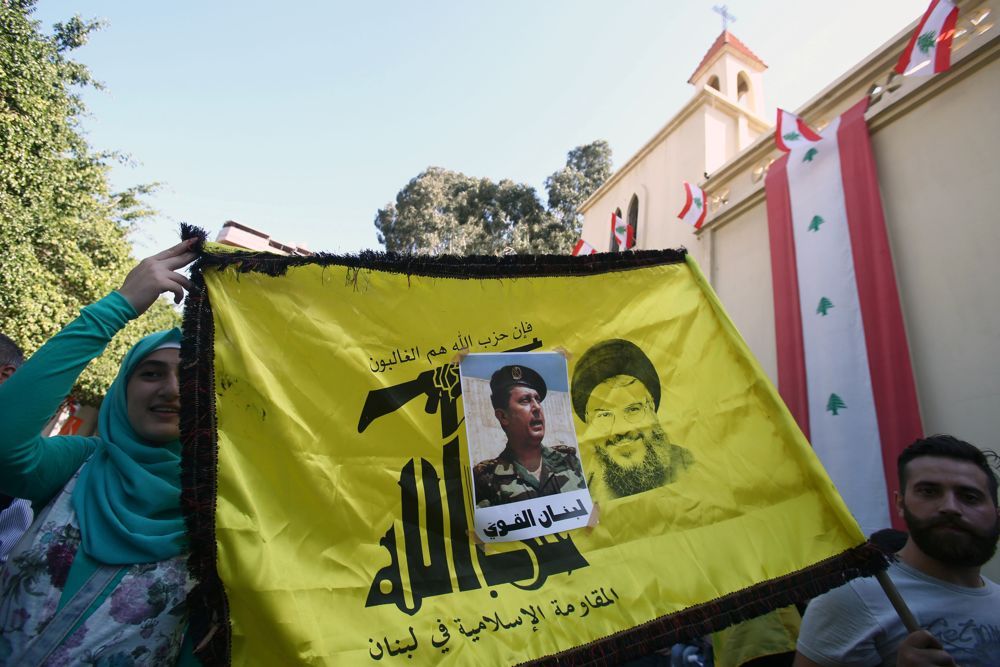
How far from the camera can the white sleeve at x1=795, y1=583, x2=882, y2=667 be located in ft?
5.45

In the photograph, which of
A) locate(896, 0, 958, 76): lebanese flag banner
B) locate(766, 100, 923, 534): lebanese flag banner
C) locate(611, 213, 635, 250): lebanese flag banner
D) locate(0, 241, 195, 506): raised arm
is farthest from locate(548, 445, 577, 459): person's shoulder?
locate(611, 213, 635, 250): lebanese flag banner

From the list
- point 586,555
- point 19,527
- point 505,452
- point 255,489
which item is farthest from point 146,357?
point 586,555

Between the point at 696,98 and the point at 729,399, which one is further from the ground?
the point at 696,98

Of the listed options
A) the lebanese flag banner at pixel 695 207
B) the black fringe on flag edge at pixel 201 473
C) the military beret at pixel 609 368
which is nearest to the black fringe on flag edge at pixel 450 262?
the black fringe on flag edge at pixel 201 473

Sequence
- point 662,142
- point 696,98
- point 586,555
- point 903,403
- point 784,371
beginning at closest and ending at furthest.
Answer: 1. point 586,555
2. point 903,403
3. point 784,371
4. point 696,98
5. point 662,142

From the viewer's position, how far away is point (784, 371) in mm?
5035

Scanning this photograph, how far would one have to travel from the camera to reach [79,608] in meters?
1.19

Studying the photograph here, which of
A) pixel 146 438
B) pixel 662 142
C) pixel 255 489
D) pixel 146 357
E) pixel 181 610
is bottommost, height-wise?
pixel 181 610

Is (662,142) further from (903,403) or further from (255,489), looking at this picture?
(255,489)

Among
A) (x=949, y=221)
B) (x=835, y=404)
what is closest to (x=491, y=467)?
(x=835, y=404)

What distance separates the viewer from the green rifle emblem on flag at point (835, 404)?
14.2 ft

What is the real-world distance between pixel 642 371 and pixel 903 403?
346cm

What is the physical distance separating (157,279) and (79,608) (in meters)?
0.81

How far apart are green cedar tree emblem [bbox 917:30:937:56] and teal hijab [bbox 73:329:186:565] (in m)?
5.90
